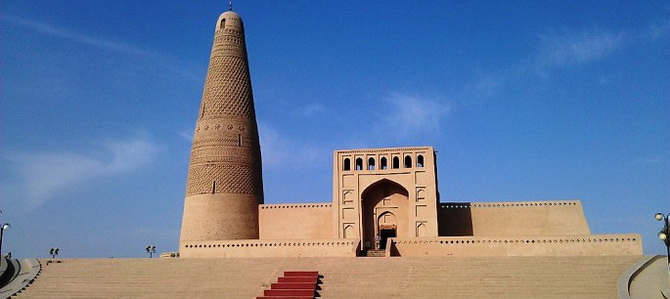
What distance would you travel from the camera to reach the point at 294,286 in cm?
1490

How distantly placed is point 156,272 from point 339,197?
675 centimetres

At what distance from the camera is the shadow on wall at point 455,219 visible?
21.3 metres

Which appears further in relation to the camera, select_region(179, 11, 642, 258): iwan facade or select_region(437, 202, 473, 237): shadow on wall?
select_region(437, 202, 473, 237): shadow on wall

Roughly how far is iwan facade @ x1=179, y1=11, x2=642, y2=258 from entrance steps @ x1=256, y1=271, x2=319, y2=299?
3969mm

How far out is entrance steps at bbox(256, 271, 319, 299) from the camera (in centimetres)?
1441

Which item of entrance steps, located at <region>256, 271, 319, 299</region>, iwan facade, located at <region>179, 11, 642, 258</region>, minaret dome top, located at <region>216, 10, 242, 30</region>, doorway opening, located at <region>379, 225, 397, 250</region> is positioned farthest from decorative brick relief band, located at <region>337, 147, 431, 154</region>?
entrance steps, located at <region>256, 271, 319, 299</region>

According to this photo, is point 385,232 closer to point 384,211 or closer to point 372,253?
point 384,211

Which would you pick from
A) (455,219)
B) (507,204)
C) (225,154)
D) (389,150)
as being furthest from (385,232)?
(225,154)

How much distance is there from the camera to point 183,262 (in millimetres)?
17250

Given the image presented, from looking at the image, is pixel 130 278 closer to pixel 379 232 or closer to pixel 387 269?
pixel 387 269

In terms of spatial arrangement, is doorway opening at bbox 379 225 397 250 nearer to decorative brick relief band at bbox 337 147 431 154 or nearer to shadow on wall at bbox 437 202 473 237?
shadow on wall at bbox 437 202 473 237

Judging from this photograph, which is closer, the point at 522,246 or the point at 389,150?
the point at 522,246

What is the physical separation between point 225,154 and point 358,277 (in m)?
8.59

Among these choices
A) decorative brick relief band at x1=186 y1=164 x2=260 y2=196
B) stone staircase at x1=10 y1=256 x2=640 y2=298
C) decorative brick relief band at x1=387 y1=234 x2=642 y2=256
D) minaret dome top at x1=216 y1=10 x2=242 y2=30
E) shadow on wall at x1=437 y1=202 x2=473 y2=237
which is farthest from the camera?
minaret dome top at x1=216 y1=10 x2=242 y2=30
